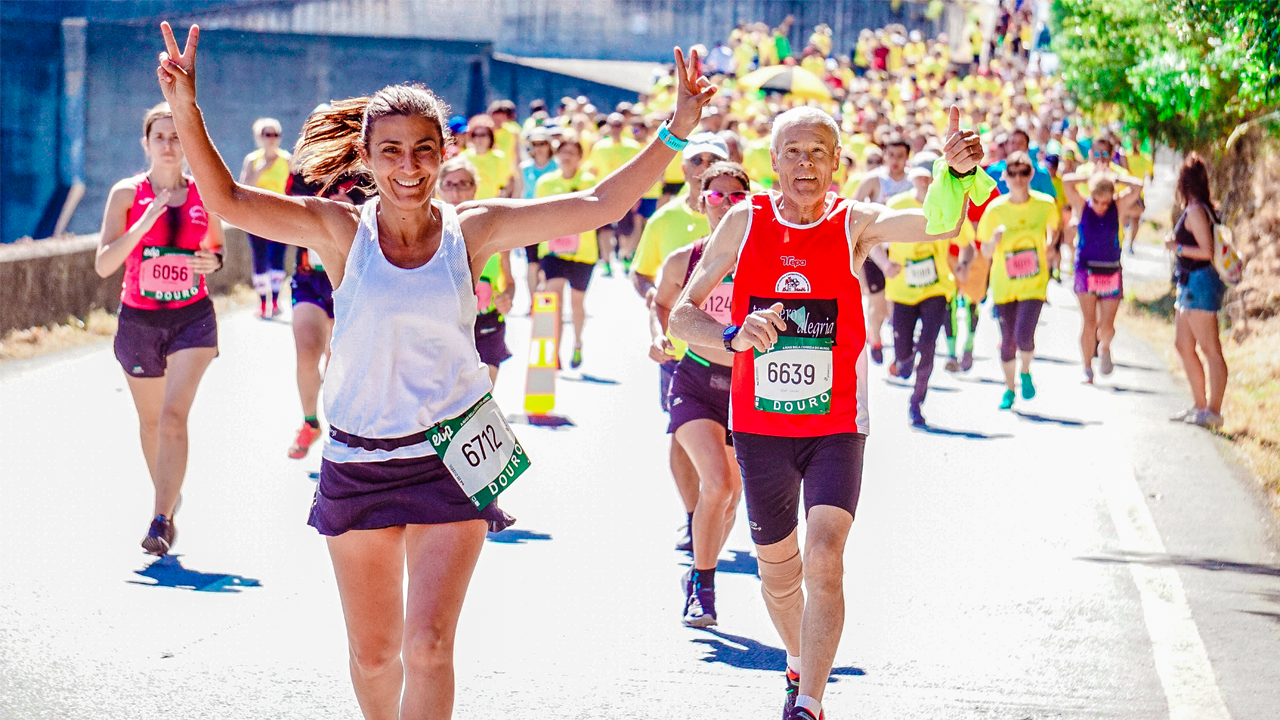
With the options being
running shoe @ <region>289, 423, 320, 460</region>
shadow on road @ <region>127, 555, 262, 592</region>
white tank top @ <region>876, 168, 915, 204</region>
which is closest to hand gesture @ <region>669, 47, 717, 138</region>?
shadow on road @ <region>127, 555, 262, 592</region>

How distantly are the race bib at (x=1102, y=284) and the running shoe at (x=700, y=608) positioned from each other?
27.1 feet

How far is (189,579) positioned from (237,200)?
10.5ft

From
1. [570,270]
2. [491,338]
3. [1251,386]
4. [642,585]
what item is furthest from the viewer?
[570,270]

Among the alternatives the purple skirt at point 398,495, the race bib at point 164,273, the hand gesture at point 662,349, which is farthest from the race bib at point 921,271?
the purple skirt at point 398,495

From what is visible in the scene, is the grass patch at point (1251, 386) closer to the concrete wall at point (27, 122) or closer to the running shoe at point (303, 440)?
the running shoe at point (303, 440)

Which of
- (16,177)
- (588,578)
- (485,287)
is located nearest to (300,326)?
(485,287)

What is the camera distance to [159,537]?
7059mm

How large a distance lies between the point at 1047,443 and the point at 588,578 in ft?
16.0

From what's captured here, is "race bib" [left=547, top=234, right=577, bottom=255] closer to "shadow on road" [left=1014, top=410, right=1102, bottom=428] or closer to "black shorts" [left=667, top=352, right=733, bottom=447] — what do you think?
"shadow on road" [left=1014, top=410, right=1102, bottom=428]

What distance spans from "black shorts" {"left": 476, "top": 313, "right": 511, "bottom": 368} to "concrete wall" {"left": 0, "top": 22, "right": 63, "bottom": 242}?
30.4 metres

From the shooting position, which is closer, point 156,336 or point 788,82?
point 156,336

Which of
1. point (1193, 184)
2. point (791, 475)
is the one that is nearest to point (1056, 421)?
point (1193, 184)

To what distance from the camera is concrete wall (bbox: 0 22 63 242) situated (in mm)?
36156

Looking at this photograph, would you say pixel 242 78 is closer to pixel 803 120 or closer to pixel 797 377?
pixel 803 120
